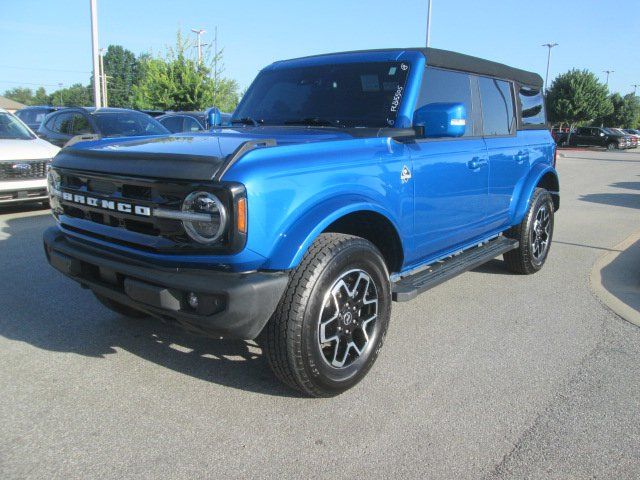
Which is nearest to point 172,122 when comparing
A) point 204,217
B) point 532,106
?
point 532,106

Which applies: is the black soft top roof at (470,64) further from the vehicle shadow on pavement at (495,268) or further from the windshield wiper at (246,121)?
the vehicle shadow on pavement at (495,268)

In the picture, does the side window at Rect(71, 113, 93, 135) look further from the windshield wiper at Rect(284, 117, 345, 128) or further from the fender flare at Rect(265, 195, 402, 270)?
the fender flare at Rect(265, 195, 402, 270)

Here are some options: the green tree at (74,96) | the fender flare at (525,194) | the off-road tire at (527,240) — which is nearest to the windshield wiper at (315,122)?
the fender flare at (525,194)

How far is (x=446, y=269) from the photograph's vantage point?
4051 mm

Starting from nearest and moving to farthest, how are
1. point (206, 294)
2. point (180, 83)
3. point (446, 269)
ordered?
point (206, 294) → point (446, 269) → point (180, 83)

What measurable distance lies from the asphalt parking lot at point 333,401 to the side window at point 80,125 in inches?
229

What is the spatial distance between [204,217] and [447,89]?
2446 mm

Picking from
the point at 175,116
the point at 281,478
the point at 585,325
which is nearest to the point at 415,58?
the point at 585,325

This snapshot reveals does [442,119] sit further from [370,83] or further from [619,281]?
[619,281]

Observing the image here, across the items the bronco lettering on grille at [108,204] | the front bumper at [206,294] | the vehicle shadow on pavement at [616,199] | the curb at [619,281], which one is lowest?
the curb at [619,281]

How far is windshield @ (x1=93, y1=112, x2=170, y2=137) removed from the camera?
9.69 meters

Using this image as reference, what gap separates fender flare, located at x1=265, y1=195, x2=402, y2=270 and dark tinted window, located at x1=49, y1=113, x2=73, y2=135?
8.76m

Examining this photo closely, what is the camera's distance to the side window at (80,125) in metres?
9.76

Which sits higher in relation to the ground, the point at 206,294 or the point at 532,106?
the point at 532,106
